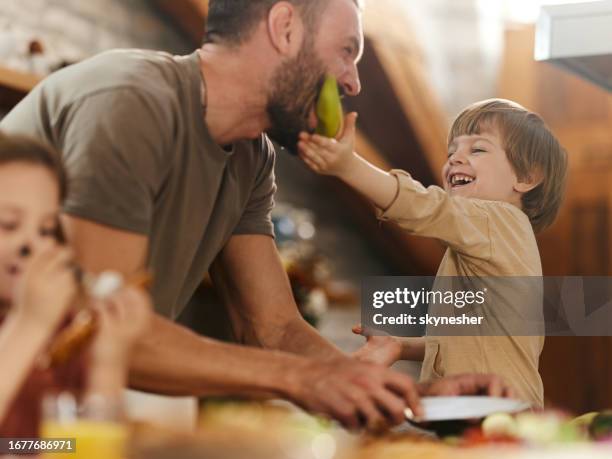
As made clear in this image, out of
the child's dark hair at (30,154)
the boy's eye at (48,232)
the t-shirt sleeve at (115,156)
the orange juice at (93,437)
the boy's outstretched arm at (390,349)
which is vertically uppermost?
the t-shirt sleeve at (115,156)

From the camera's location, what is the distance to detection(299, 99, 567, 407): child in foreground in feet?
3.34

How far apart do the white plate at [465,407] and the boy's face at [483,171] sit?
10.1 inches

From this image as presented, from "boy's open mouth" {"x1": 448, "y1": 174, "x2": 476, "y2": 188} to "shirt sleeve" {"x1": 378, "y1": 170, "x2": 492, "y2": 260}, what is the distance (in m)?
0.03

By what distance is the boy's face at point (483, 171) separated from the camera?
1.06m

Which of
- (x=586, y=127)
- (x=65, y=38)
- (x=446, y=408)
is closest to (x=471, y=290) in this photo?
(x=446, y=408)

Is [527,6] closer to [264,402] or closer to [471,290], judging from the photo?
[471,290]

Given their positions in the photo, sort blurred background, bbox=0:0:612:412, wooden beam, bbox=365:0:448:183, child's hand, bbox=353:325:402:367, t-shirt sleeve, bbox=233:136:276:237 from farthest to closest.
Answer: wooden beam, bbox=365:0:448:183
blurred background, bbox=0:0:612:412
t-shirt sleeve, bbox=233:136:276:237
child's hand, bbox=353:325:402:367

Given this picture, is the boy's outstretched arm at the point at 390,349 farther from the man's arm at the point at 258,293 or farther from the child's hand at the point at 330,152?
the child's hand at the point at 330,152

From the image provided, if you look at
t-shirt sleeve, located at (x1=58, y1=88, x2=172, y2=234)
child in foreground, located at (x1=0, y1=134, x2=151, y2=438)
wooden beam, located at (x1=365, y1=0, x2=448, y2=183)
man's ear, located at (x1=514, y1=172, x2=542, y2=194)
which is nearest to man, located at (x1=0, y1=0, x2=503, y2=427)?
t-shirt sleeve, located at (x1=58, y1=88, x2=172, y2=234)

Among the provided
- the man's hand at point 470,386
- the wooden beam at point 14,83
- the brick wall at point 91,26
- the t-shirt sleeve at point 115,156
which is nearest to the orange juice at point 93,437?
the t-shirt sleeve at point 115,156

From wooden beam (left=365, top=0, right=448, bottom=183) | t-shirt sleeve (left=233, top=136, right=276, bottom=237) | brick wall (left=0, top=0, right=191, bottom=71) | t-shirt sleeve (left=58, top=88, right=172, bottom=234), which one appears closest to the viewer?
t-shirt sleeve (left=58, top=88, right=172, bottom=234)

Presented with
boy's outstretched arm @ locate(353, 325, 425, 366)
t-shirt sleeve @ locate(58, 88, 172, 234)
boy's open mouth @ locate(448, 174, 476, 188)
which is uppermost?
boy's open mouth @ locate(448, 174, 476, 188)

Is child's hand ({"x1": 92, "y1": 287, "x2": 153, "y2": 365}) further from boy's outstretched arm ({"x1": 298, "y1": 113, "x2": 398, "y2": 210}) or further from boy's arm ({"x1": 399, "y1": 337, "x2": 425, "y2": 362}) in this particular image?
boy's arm ({"x1": 399, "y1": 337, "x2": 425, "y2": 362})

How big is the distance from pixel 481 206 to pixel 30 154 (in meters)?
0.56
